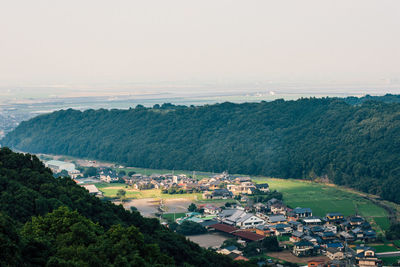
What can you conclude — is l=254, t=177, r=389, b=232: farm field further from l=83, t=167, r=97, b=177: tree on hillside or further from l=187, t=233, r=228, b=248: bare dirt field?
l=83, t=167, r=97, b=177: tree on hillside

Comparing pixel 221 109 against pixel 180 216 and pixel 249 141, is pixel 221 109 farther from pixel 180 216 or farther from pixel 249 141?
pixel 180 216

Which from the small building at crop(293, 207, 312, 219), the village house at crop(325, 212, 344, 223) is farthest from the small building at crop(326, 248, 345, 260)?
the small building at crop(293, 207, 312, 219)

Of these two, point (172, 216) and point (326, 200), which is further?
point (326, 200)

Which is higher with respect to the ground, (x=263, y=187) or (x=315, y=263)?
(x=315, y=263)

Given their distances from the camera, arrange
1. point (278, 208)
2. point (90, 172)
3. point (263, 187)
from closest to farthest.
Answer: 1. point (278, 208)
2. point (263, 187)
3. point (90, 172)

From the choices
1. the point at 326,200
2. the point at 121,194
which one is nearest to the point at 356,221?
the point at 326,200

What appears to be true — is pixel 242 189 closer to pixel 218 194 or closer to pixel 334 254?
pixel 218 194

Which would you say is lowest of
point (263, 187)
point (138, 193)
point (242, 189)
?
point (138, 193)
